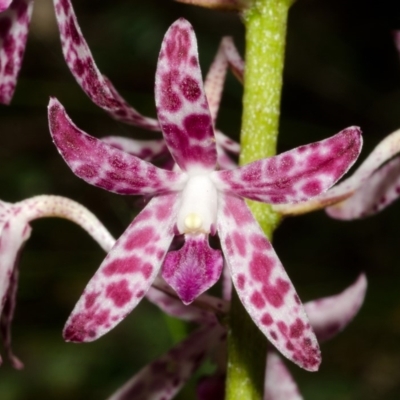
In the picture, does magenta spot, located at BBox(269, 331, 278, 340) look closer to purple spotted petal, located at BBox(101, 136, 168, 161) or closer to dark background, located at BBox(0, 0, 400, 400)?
purple spotted petal, located at BBox(101, 136, 168, 161)

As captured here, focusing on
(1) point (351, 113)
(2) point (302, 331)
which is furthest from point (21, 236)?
(1) point (351, 113)

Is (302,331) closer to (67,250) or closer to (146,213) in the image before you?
(146,213)

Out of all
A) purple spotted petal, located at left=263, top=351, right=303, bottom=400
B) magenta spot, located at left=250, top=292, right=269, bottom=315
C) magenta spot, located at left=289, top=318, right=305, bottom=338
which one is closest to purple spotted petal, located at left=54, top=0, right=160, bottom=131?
magenta spot, located at left=250, top=292, right=269, bottom=315

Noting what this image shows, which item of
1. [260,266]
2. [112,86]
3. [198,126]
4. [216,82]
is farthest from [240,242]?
[216,82]

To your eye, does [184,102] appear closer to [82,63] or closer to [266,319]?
[82,63]

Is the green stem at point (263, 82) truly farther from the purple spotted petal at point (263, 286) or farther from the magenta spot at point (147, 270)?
the magenta spot at point (147, 270)
